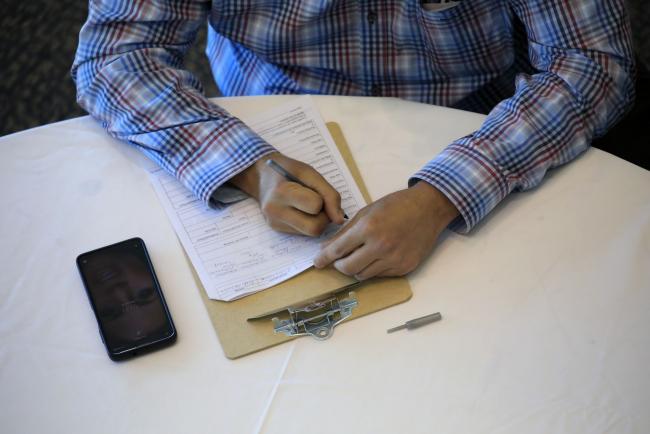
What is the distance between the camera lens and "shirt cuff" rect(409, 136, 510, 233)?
1.01 metres

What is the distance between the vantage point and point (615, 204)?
1.02 metres

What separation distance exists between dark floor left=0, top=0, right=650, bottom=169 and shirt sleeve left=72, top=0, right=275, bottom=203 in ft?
2.95

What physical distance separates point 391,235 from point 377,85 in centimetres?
38

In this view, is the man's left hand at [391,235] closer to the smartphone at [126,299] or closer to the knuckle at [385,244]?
the knuckle at [385,244]

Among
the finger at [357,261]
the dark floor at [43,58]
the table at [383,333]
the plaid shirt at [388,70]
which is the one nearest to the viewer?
the table at [383,333]

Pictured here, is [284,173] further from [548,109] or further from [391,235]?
[548,109]

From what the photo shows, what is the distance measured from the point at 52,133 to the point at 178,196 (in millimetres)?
241

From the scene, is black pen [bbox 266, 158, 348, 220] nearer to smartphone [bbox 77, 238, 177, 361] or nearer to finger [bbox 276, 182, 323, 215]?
finger [bbox 276, 182, 323, 215]

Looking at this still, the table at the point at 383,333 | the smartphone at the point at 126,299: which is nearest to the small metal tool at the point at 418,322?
the table at the point at 383,333

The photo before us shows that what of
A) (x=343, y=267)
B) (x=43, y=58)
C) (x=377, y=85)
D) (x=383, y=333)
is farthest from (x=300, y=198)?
(x=43, y=58)

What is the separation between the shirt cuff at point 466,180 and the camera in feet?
3.30

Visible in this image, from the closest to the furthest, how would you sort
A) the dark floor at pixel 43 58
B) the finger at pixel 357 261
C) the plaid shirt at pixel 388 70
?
the finger at pixel 357 261, the plaid shirt at pixel 388 70, the dark floor at pixel 43 58

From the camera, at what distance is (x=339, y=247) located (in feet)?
3.15

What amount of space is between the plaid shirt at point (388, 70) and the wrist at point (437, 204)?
12 mm
